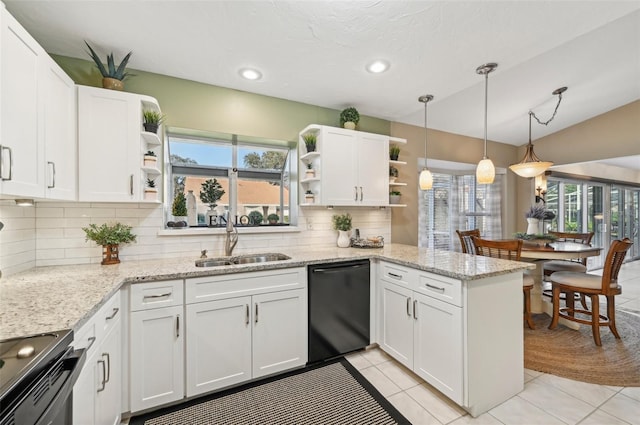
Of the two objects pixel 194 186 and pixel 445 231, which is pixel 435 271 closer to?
pixel 194 186

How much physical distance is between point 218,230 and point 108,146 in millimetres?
1123

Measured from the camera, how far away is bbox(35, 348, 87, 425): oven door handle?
77 cm

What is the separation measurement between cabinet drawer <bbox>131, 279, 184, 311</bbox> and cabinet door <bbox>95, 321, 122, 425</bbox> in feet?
0.51

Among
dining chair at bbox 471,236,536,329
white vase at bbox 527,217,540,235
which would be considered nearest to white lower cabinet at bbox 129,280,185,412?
dining chair at bbox 471,236,536,329

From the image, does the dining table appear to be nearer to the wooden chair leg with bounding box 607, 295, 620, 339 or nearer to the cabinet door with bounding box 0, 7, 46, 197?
the wooden chair leg with bounding box 607, 295, 620, 339

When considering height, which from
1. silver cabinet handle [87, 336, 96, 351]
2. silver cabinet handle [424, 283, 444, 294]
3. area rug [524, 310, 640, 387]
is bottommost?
area rug [524, 310, 640, 387]

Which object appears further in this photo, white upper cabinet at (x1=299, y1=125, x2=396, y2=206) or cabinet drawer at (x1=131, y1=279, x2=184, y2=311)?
white upper cabinet at (x1=299, y1=125, x2=396, y2=206)

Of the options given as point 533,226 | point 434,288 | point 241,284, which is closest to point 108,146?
point 241,284

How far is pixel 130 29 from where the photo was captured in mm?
1923

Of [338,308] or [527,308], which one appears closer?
[338,308]

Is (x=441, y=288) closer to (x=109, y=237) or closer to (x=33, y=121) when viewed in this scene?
(x=109, y=237)

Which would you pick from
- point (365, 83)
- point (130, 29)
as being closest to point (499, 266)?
point (365, 83)

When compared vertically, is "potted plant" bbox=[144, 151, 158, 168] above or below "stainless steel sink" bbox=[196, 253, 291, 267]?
above

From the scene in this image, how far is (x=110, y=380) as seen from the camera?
151 cm
